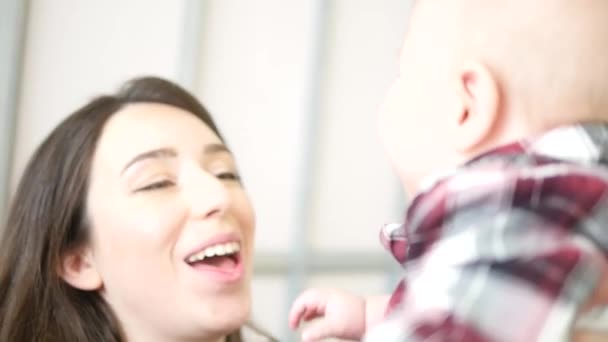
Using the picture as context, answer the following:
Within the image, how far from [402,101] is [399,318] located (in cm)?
20

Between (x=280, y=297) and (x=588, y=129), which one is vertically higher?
(x=588, y=129)

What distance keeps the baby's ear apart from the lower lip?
40 cm

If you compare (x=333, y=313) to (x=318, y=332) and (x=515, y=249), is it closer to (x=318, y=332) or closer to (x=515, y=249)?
(x=318, y=332)

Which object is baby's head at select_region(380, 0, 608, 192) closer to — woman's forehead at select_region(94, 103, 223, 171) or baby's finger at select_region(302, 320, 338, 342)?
baby's finger at select_region(302, 320, 338, 342)

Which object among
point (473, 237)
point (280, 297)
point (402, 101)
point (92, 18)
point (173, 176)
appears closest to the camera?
point (473, 237)

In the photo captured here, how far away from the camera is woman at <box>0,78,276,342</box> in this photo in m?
0.93

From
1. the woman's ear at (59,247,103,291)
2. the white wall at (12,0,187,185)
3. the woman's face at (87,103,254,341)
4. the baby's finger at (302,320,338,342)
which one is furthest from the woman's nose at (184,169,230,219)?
the white wall at (12,0,187,185)

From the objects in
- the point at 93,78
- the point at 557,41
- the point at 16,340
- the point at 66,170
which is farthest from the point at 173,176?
the point at 557,41

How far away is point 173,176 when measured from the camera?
95cm

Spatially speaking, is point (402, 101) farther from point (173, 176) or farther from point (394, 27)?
point (394, 27)

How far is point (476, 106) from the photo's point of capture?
61 cm

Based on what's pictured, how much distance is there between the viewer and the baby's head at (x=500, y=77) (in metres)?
0.59

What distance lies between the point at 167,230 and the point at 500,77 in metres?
0.47

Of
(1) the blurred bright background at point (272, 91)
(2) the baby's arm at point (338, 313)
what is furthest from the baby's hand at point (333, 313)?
(1) the blurred bright background at point (272, 91)
